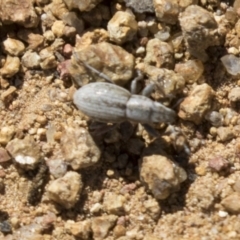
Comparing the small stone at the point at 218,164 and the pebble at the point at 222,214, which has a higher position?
the small stone at the point at 218,164

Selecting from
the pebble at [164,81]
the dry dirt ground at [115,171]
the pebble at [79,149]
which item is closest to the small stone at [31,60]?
the dry dirt ground at [115,171]

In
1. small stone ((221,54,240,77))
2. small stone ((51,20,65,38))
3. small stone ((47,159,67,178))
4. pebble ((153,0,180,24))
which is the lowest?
small stone ((47,159,67,178))

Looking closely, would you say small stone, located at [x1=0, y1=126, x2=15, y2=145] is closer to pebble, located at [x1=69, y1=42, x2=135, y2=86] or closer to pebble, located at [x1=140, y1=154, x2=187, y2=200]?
pebble, located at [x1=69, y1=42, x2=135, y2=86]

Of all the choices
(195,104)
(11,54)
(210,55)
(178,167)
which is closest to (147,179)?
(178,167)

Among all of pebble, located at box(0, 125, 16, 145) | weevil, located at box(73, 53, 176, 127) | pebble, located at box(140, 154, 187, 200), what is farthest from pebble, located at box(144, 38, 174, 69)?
pebble, located at box(0, 125, 16, 145)

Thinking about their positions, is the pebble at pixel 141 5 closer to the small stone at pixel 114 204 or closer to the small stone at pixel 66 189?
the small stone at pixel 66 189

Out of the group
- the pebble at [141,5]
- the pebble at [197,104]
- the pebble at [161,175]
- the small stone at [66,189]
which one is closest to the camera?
the pebble at [161,175]

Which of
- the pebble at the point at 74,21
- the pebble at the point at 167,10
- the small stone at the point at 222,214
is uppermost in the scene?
the pebble at the point at 167,10
